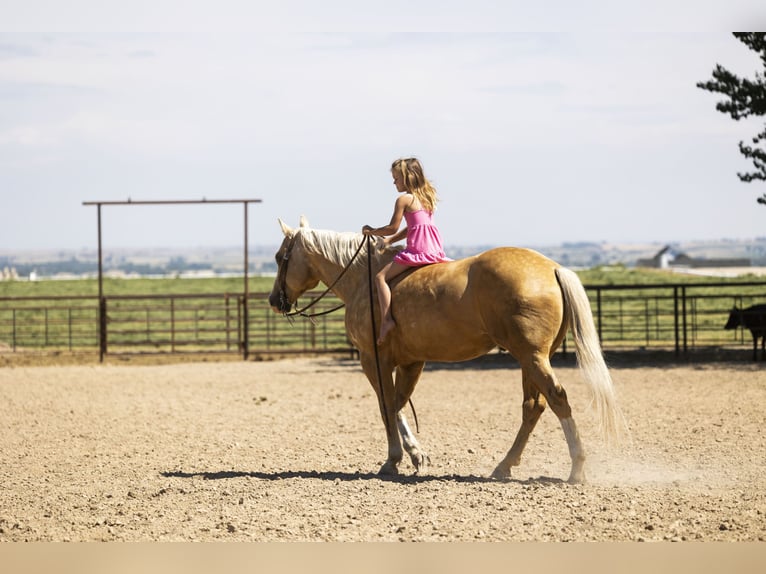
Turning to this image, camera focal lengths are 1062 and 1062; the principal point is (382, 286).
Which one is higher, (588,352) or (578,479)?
(588,352)

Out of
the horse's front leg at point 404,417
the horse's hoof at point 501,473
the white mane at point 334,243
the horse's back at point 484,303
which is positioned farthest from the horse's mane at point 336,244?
the horse's hoof at point 501,473

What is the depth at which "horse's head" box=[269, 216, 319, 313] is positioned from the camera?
7996 millimetres

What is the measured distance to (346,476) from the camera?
7496 millimetres

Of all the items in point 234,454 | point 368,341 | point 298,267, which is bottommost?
point 234,454

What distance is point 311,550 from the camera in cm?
531

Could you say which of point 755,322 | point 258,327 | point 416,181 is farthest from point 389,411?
point 258,327

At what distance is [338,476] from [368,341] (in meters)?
0.98

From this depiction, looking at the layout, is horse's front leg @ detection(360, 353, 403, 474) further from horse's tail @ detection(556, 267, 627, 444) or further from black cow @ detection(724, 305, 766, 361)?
black cow @ detection(724, 305, 766, 361)

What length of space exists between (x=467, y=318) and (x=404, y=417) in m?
1.04

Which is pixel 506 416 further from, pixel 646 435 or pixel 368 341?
pixel 368 341

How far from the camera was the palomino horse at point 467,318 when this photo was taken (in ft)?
21.8

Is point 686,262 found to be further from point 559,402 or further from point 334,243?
point 559,402

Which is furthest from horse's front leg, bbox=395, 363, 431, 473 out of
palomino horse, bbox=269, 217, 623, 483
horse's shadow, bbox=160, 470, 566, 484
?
horse's shadow, bbox=160, 470, 566, 484

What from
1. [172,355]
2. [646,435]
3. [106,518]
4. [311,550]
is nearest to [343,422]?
[646,435]
